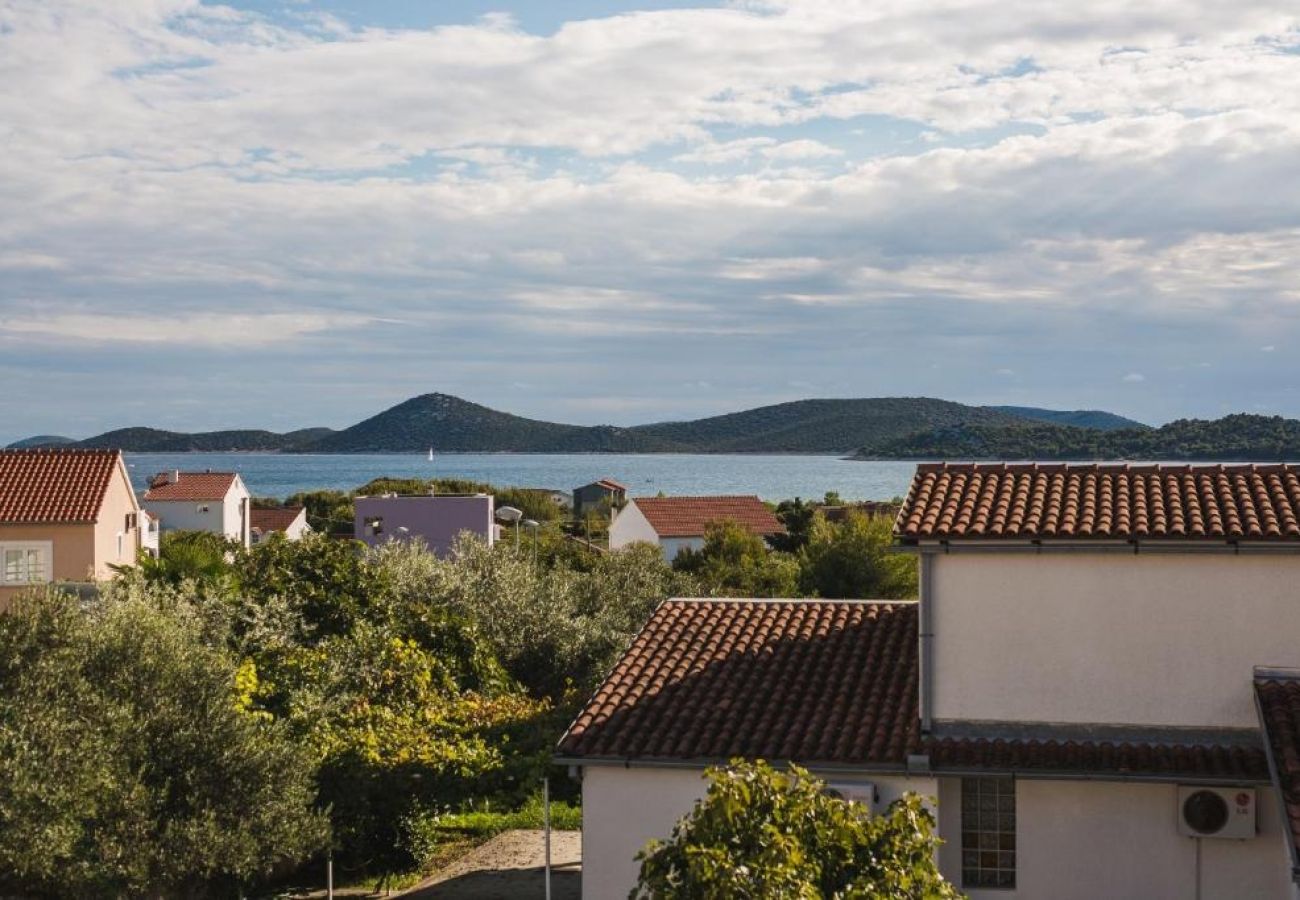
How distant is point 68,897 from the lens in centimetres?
1641

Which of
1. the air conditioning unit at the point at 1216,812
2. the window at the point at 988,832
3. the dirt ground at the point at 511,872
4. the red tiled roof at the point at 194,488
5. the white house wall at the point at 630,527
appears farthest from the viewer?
the white house wall at the point at 630,527

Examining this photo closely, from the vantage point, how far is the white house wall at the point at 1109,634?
640 inches

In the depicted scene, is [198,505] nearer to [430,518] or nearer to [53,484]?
[430,518]

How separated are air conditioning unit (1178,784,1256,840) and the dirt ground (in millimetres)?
8439

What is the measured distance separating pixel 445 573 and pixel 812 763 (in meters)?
19.3

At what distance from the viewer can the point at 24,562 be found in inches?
1689

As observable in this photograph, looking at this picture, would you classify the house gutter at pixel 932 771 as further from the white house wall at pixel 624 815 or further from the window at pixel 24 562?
the window at pixel 24 562

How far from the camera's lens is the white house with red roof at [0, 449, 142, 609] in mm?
42844

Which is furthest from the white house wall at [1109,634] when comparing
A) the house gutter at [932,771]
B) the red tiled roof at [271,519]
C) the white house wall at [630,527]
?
the red tiled roof at [271,519]

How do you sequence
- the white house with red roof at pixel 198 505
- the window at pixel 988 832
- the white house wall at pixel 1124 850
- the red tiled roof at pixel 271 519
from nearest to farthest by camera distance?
the white house wall at pixel 1124 850 → the window at pixel 988 832 → the white house with red roof at pixel 198 505 → the red tiled roof at pixel 271 519

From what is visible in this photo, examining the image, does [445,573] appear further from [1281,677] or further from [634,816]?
[1281,677]

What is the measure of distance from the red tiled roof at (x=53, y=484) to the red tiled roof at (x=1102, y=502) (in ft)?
107

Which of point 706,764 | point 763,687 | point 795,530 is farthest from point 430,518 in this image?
point 706,764

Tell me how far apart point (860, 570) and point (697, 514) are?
1205 inches
